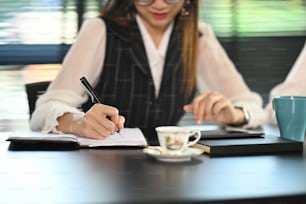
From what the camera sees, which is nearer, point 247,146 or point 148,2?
point 247,146

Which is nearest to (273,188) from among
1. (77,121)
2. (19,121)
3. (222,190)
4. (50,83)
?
(222,190)

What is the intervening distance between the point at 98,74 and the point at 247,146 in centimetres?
86

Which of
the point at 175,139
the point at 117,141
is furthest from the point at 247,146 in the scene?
the point at 117,141

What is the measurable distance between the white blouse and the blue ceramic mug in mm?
269

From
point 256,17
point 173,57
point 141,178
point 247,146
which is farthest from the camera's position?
point 256,17

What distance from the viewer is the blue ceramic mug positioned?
136 cm

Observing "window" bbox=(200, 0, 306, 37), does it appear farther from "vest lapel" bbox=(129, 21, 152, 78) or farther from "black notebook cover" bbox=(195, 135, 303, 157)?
"black notebook cover" bbox=(195, 135, 303, 157)

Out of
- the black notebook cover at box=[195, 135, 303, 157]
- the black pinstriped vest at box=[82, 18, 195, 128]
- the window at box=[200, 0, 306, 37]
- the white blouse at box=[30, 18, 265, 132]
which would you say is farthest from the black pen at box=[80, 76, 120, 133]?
the window at box=[200, 0, 306, 37]

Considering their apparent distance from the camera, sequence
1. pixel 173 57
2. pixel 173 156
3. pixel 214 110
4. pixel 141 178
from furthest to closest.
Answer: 1. pixel 173 57
2. pixel 214 110
3. pixel 173 156
4. pixel 141 178

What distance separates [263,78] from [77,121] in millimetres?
1868

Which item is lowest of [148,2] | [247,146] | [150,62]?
[247,146]

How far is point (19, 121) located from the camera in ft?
8.96

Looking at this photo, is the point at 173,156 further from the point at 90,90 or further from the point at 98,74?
the point at 98,74

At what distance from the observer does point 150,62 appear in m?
1.98
